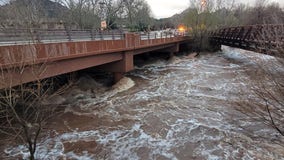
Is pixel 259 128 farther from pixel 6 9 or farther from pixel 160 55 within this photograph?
pixel 6 9

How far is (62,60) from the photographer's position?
12430mm

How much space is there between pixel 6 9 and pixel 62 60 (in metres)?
26.0

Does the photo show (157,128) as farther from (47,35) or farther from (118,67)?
(118,67)

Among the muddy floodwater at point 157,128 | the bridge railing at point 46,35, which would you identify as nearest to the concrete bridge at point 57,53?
the bridge railing at point 46,35

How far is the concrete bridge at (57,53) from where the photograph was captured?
9172mm

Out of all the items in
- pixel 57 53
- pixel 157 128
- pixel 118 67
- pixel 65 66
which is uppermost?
pixel 57 53

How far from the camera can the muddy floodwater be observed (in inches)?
334

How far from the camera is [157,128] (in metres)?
10.7

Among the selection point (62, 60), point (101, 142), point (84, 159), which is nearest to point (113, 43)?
point (62, 60)

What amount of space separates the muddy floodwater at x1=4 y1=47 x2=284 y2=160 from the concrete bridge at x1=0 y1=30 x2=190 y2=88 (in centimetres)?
278

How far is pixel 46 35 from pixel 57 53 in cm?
116

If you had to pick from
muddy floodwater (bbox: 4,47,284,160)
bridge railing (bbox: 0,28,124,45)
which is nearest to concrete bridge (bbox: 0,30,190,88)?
bridge railing (bbox: 0,28,124,45)

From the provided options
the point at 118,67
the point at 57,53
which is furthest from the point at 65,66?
the point at 118,67

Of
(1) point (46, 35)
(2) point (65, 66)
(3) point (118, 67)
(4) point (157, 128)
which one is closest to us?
(4) point (157, 128)
